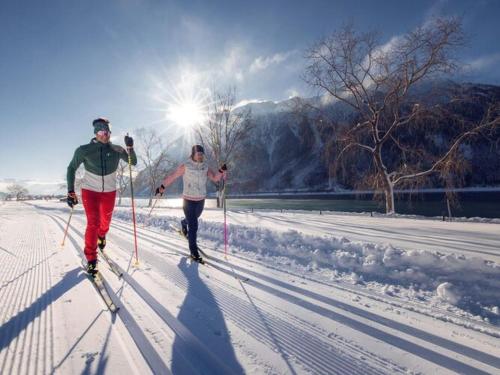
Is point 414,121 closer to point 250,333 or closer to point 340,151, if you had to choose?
point 340,151

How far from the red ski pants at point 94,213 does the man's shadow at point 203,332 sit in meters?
1.62

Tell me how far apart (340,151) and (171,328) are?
16451 mm

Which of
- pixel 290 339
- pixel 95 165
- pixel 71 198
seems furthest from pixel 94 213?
pixel 290 339

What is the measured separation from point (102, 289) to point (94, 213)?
4.48ft

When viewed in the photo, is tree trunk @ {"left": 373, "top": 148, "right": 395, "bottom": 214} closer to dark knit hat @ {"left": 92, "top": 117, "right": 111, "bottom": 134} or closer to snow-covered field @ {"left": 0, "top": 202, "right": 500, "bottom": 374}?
snow-covered field @ {"left": 0, "top": 202, "right": 500, "bottom": 374}

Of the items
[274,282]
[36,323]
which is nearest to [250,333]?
[274,282]

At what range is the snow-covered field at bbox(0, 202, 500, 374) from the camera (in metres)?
1.90

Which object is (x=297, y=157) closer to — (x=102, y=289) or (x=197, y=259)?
(x=197, y=259)

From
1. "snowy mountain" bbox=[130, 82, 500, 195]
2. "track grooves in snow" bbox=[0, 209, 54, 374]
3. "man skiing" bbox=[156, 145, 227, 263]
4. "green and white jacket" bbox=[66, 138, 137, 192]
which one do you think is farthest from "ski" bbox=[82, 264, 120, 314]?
"snowy mountain" bbox=[130, 82, 500, 195]

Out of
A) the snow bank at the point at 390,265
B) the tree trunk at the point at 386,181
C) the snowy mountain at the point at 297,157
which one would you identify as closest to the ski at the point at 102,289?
the snow bank at the point at 390,265

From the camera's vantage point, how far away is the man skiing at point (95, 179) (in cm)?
403

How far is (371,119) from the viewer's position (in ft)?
56.3

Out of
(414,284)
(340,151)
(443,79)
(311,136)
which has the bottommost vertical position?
(414,284)

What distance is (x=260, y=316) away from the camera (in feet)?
8.60
